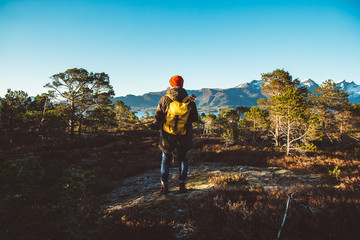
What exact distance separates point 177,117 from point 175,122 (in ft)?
0.37

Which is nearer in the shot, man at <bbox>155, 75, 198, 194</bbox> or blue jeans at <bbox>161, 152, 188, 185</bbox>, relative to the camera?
man at <bbox>155, 75, 198, 194</bbox>

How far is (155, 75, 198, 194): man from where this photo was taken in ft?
10.6

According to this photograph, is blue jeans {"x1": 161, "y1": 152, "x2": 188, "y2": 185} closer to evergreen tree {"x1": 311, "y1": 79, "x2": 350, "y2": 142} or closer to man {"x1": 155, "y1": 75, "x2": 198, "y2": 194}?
man {"x1": 155, "y1": 75, "x2": 198, "y2": 194}

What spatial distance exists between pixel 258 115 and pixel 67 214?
16871 mm

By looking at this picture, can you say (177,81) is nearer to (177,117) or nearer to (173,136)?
(177,117)

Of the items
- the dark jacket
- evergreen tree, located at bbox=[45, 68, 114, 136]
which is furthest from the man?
evergreen tree, located at bbox=[45, 68, 114, 136]

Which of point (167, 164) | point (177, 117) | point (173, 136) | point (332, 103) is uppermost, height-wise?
point (332, 103)

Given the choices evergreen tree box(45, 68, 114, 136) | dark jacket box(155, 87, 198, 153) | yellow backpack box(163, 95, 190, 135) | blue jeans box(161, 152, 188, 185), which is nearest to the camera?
yellow backpack box(163, 95, 190, 135)

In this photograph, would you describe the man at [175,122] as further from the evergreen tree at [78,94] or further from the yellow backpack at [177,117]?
the evergreen tree at [78,94]

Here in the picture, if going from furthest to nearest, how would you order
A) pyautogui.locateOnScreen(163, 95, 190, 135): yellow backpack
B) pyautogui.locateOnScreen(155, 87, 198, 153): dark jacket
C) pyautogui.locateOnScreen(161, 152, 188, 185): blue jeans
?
pyautogui.locateOnScreen(161, 152, 188, 185): blue jeans, pyautogui.locateOnScreen(155, 87, 198, 153): dark jacket, pyautogui.locateOnScreen(163, 95, 190, 135): yellow backpack

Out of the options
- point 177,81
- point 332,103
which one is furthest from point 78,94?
point 332,103

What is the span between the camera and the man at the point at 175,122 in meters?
3.23

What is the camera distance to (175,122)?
3.22m

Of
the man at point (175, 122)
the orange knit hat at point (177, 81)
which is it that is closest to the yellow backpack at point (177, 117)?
the man at point (175, 122)
